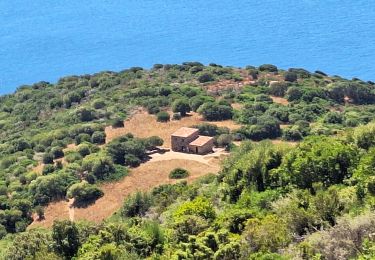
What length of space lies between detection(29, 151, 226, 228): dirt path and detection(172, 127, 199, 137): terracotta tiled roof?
149 centimetres

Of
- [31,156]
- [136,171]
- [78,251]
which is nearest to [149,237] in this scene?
[78,251]

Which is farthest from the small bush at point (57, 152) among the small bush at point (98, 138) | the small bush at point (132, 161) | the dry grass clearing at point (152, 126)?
the small bush at point (132, 161)

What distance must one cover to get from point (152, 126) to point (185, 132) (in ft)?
19.0

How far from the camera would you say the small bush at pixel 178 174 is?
43781mm

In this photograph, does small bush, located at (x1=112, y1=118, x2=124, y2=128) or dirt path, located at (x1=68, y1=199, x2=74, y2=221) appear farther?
small bush, located at (x1=112, y1=118, x2=124, y2=128)

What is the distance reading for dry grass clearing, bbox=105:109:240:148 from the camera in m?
52.8

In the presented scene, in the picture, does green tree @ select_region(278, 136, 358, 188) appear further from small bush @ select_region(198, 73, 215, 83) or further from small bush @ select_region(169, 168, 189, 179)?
small bush @ select_region(198, 73, 215, 83)

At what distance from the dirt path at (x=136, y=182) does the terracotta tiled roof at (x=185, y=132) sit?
1489 millimetres

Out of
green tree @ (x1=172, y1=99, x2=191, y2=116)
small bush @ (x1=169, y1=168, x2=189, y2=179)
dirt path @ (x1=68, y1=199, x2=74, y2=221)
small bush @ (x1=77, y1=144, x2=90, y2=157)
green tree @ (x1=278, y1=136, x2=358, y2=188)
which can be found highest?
green tree @ (x1=278, y1=136, x2=358, y2=188)

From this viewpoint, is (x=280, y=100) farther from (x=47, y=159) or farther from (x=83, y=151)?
(x=47, y=159)

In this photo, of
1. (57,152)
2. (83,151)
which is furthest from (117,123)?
(57,152)

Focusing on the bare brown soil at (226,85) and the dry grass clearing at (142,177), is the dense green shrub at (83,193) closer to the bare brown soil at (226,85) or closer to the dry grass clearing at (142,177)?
the dry grass clearing at (142,177)

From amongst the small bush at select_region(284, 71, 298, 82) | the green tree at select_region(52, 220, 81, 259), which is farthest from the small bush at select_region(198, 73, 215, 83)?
the green tree at select_region(52, 220, 81, 259)

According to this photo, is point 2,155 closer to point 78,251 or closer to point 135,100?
point 135,100
